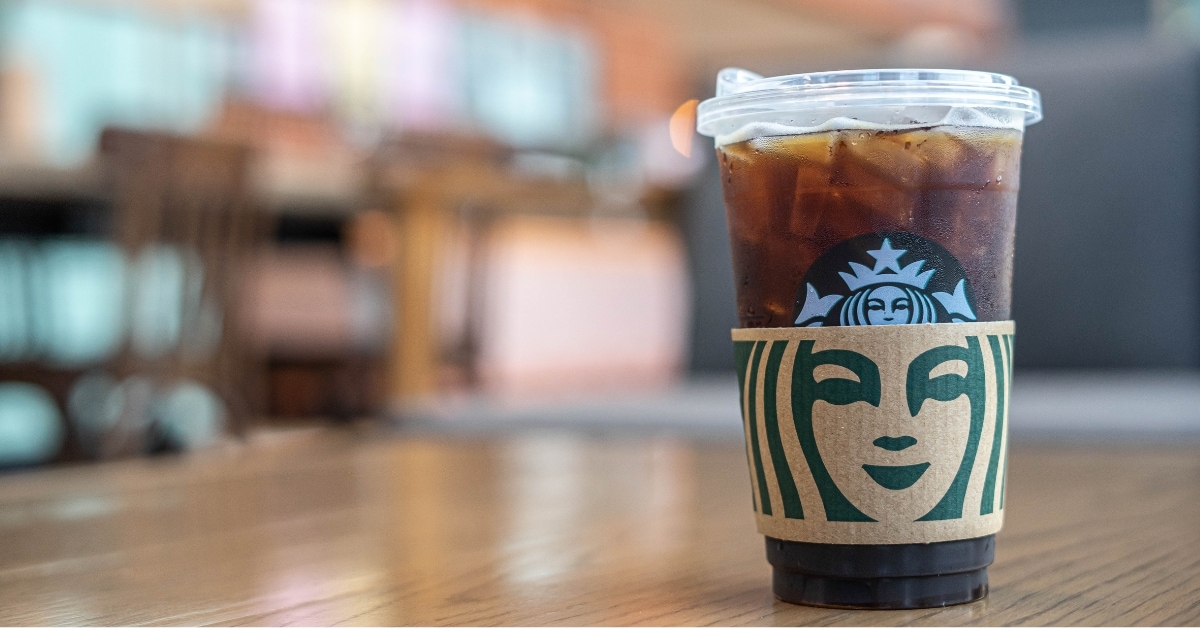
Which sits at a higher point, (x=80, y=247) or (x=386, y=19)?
(x=386, y=19)

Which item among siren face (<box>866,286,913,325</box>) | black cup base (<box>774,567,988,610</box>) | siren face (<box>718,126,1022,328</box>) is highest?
siren face (<box>718,126,1022,328</box>)

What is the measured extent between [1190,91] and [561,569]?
4.32 feet

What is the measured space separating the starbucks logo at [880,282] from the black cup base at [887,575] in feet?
0.21

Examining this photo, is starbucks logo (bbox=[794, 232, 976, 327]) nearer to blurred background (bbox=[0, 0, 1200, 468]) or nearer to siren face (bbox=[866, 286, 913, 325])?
siren face (bbox=[866, 286, 913, 325])

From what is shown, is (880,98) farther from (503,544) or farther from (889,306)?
(503,544)

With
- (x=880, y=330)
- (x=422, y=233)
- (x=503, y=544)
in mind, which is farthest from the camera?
(x=422, y=233)

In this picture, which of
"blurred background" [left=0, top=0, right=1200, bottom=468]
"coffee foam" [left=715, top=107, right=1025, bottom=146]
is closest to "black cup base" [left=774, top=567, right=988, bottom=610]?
"coffee foam" [left=715, top=107, right=1025, bottom=146]

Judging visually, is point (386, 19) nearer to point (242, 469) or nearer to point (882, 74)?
point (242, 469)

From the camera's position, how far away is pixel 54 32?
6012 millimetres

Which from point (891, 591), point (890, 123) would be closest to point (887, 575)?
point (891, 591)

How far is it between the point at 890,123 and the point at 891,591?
0.44 ft

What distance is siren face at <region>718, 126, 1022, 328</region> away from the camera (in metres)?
0.36

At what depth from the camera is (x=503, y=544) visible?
48cm

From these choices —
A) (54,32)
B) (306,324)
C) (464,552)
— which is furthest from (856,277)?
(54,32)
